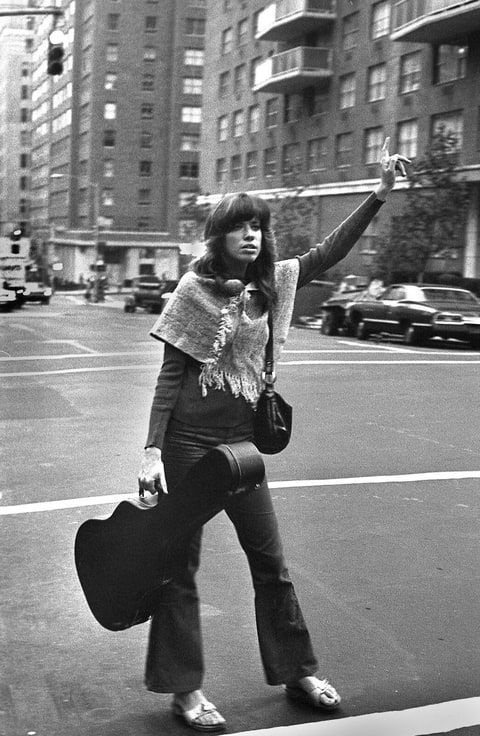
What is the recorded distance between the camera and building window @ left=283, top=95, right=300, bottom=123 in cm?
5428

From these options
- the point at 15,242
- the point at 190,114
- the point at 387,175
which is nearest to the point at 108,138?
the point at 190,114

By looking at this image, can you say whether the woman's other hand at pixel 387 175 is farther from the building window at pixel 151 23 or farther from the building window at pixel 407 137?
the building window at pixel 151 23

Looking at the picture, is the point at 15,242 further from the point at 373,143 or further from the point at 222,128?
the point at 222,128

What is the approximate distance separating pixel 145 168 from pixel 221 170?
37725mm

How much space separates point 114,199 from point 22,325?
230 feet

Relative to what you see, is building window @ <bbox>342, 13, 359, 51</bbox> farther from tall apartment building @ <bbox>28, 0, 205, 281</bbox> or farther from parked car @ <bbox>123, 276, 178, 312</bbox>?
tall apartment building @ <bbox>28, 0, 205, 281</bbox>

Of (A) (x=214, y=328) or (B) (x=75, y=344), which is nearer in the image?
(A) (x=214, y=328)

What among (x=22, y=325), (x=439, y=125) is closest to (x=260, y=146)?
(x=439, y=125)

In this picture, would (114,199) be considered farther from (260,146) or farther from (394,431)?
(394,431)

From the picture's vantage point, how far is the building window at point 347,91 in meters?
47.9

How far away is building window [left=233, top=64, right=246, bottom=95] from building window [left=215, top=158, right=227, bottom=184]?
→ 13.2 ft

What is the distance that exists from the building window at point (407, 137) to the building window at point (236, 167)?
17.8m

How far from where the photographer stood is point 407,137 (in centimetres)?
4350

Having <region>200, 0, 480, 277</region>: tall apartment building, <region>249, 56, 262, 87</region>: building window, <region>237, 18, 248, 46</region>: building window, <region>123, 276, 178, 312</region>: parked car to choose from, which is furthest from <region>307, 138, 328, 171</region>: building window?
<region>237, 18, 248, 46</region>: building window
